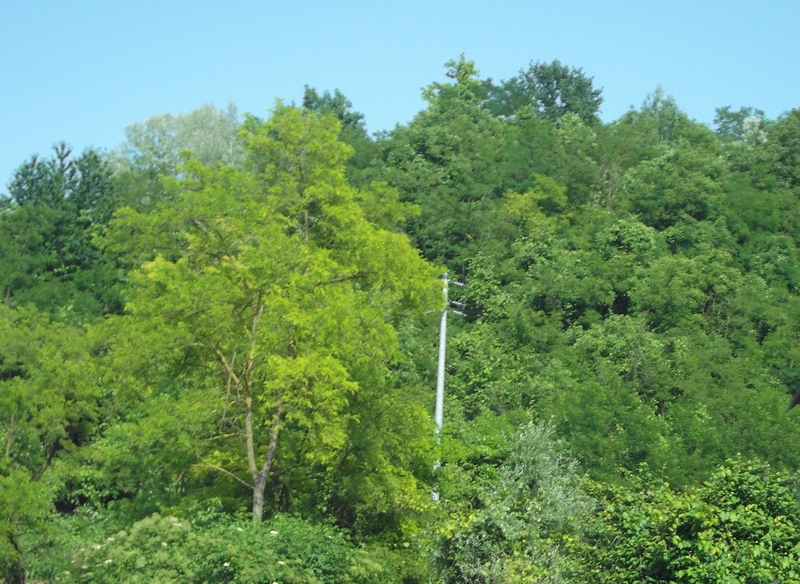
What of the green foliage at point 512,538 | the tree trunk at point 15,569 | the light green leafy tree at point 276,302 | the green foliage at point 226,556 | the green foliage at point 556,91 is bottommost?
the tree trunk at point 15,569

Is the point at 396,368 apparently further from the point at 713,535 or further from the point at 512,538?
the point at 713,535

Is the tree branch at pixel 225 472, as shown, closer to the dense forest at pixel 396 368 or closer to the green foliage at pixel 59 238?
the dense forest at pixel 396 368

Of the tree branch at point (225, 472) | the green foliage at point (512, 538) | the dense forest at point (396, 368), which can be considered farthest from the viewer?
the tree branch at point (225, 472)

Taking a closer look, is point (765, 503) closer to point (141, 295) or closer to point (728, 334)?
point (141, 295)

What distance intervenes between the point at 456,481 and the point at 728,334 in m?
26.7

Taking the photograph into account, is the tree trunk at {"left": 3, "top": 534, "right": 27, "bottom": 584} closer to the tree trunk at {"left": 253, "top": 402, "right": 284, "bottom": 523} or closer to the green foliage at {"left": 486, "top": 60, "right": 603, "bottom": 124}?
the tree trunk at {"left": 253, "top": 402, "right": 284, "bottom": 523}

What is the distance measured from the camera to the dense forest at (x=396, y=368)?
22.5 meters

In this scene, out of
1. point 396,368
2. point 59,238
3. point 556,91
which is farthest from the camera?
point 556,91

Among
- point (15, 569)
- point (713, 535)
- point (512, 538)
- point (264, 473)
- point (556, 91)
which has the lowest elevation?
point (15, 569)

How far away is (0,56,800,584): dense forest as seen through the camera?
A: 22469mm

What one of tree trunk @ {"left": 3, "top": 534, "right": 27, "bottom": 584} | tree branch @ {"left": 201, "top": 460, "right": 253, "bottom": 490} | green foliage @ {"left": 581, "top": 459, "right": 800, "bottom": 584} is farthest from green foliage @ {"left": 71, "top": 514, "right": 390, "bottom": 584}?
green foliage @ {"left": 581, "top": 459, "right": 800, "bottom": 584}

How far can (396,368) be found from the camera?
159 ft

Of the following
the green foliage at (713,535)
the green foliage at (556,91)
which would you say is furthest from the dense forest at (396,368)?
the green foliage at (556,91)

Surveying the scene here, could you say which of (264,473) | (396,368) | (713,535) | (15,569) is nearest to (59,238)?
Result: (396,368)
